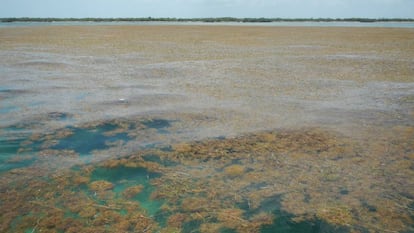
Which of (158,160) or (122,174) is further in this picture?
(158,160)

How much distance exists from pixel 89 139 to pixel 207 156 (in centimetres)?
221

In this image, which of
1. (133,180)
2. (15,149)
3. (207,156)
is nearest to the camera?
(133,180)

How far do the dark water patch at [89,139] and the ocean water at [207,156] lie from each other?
2 centimetres

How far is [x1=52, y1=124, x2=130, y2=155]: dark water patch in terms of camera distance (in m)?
5.83

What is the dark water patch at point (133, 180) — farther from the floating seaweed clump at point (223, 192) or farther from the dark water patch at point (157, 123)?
the dark water patch at point (157, 123)

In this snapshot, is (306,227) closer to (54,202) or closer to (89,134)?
(54,202)

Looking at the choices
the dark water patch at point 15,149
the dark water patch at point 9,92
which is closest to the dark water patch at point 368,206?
the dark water patch at point 15,149

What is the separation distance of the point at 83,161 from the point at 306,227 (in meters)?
3.39

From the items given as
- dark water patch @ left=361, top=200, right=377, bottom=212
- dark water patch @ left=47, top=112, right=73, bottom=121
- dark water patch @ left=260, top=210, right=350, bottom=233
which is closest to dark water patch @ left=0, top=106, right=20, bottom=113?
dark water patch @ left=47, top=112, right=73, bottom=121

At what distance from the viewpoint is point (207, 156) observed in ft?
18.2

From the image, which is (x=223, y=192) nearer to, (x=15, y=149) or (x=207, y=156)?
(x=207, y=156)

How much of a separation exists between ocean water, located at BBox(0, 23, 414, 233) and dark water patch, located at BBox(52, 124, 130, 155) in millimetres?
19

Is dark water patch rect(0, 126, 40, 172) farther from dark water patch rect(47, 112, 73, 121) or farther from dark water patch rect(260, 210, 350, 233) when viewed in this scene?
dark water patch rect(260, 210, 350, 233)

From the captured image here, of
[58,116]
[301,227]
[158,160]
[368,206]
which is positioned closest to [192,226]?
[301,227]
